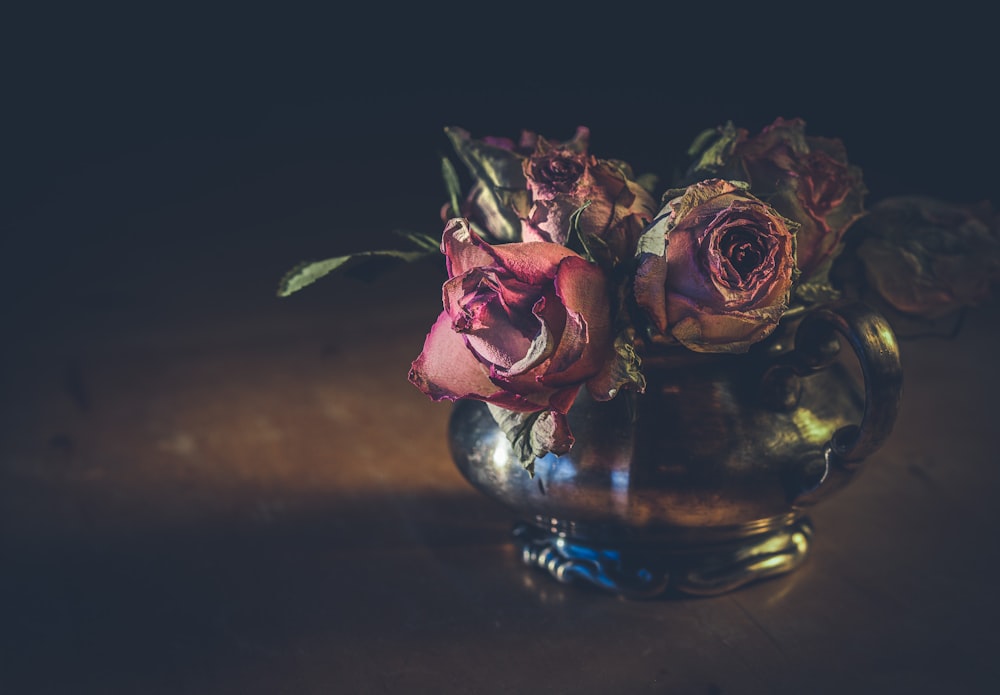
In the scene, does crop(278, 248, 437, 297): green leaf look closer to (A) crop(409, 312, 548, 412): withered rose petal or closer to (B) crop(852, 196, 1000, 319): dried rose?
(A) crop(409, 312, 548, 412): withered rose petal

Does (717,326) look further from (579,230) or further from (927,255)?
(927,255)

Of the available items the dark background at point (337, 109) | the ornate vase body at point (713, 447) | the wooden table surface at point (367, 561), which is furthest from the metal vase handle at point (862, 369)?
the dark background at point (337, 109)

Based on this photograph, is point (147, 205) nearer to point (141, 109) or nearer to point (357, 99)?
point (141, 109)

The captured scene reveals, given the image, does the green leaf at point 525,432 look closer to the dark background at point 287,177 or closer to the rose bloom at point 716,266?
the rose bloom at point 716,266

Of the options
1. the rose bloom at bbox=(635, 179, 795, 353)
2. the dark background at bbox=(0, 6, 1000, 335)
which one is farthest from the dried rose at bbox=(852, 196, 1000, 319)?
the dark background at bbox=(0, 6, 1000, 335)

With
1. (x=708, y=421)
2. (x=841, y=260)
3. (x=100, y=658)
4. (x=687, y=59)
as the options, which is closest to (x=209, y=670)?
(x=100, y=658)
